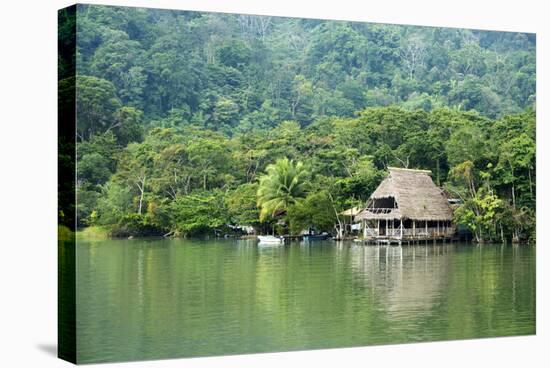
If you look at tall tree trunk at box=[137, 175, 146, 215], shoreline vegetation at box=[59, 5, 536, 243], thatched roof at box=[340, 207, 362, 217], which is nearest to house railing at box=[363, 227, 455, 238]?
shoreline vegetation at box=[59, 5, 536, 243]

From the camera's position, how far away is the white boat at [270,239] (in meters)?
15.7

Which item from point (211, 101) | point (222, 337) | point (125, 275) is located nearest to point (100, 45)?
point (211, 101)

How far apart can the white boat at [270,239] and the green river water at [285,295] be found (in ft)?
0.37

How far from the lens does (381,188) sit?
16484 mm

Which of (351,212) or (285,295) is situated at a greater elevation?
(351,212)

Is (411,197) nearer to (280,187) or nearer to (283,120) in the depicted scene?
(280,187)

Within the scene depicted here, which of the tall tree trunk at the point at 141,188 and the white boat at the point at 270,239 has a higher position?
Answer: the tall tree trunk at the point at 141,188

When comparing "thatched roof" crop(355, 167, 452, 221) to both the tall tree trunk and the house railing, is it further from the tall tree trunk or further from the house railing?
the tall tree trunk

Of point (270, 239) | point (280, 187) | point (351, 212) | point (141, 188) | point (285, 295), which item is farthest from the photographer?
point (351, 212)

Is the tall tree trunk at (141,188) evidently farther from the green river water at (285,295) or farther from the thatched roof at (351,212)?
the thatched roof at (351,212)

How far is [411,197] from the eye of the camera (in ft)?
54.6

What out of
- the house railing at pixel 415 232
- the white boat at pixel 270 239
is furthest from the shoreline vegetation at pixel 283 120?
the house railing at pixel 415 232

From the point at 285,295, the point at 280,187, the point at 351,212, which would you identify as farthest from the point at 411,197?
the point at 285,295

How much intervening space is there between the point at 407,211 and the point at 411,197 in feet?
0.76
